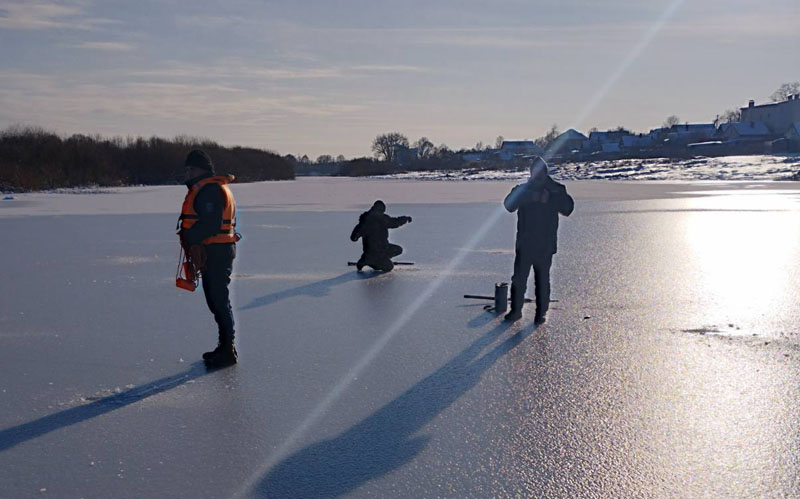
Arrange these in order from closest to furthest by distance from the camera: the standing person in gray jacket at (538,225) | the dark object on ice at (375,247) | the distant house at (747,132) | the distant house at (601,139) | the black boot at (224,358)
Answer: the black boot at (224,358) < the standing person in gray jacket at (538,225) < the dark object on ice at (375,247) < the distant house at (747,132) < the distant house at (601,139)

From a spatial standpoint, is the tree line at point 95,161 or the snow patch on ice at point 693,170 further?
the snow patch on ice at point 693,170

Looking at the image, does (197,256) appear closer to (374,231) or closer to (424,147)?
(374,231)

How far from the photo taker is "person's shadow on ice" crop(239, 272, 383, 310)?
8.46 meters

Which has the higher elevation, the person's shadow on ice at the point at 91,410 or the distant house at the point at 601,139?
the distant house at the point at 601,139

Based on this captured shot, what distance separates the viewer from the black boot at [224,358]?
18.9ft

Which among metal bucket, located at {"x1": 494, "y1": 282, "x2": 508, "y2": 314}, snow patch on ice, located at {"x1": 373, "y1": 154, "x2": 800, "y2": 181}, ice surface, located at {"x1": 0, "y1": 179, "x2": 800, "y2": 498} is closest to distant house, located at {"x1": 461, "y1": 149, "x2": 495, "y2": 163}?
snow patch on ice, located at {"x1": 373, "y1": 154, "x2": 800, "y2": 181}

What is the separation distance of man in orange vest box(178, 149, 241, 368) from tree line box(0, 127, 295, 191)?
3808cm

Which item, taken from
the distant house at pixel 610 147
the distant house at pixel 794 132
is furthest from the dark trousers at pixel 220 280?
the distant house at pixel 610 147

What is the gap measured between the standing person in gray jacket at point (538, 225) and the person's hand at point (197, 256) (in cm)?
300

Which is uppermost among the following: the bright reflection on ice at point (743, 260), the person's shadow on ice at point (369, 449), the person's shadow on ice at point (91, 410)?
the person's shadow on ice at point (91, 410)

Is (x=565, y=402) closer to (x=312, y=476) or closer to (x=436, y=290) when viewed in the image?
(x=312, y=476)

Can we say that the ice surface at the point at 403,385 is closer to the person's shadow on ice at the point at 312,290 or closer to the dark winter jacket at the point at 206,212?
the person's shadow on ice at the point at 312,290

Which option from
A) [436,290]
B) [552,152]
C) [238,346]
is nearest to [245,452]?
[238,346]

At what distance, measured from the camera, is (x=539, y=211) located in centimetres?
744
